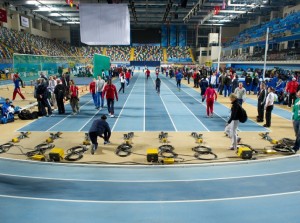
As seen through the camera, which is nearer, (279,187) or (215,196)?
(215,196)

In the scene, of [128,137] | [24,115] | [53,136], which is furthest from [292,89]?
[24,115]

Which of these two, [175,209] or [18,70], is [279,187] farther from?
[18,70]

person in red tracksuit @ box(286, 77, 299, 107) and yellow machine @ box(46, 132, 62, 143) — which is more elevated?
person in red tracksuit @ box(286, 77, 299, 107)

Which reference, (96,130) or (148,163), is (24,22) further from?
(148,163)

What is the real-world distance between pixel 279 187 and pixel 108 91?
803 cm

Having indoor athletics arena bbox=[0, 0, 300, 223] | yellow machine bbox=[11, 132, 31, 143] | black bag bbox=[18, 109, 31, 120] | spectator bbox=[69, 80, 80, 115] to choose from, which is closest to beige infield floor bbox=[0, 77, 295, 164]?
indoor athletics arena bbox=[0, 0, 300, 223]

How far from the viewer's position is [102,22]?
18.5 m

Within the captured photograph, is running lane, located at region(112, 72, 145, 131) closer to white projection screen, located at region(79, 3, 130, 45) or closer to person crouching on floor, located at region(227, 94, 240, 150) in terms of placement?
person crouching on floor, located at region(227, 94, 240, 150)

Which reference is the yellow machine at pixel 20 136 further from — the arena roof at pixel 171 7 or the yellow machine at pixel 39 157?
the arena roof at pixel 171 7

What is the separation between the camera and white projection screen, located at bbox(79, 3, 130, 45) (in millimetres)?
18500

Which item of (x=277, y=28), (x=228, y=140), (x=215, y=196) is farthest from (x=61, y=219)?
(x=277, y=28)

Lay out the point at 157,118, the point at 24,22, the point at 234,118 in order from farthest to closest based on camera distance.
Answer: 1. the point at 24,22
2. the point at 157,118
3. the point at 234,118

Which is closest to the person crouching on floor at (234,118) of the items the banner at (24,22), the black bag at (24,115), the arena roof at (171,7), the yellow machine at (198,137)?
the yellow machine at (198,137)

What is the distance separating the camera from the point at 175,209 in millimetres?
4793
